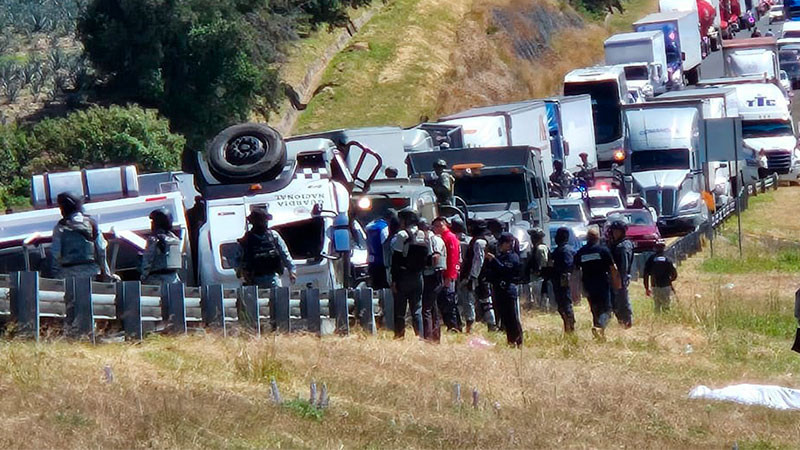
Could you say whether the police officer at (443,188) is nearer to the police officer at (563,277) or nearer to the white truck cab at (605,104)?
the police officer at (563,277)

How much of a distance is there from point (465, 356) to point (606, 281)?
3813mm

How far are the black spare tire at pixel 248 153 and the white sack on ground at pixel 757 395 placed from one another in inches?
264

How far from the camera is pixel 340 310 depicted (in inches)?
685

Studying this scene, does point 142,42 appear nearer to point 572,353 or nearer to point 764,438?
point 572,353

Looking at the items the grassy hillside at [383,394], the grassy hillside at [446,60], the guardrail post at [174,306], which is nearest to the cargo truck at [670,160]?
the grassy hillside at [446,60]

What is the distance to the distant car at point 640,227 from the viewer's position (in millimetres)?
35531

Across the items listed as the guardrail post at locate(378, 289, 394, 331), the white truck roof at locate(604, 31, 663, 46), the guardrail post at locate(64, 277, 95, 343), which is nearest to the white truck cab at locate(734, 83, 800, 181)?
the white truck roof at locate(604, 31, 663, 46)

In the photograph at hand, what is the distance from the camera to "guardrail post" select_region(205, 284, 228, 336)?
15875 mm

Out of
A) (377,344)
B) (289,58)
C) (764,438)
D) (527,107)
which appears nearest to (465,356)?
(377,344)

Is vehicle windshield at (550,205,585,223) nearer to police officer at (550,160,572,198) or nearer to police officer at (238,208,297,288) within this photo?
police officer at (550,160,572,198)

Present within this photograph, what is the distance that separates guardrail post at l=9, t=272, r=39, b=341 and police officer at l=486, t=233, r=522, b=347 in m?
5.91

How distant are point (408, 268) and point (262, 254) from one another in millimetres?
1629

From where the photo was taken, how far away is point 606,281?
19.0 meters

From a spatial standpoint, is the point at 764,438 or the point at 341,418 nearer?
the point at 341,418
